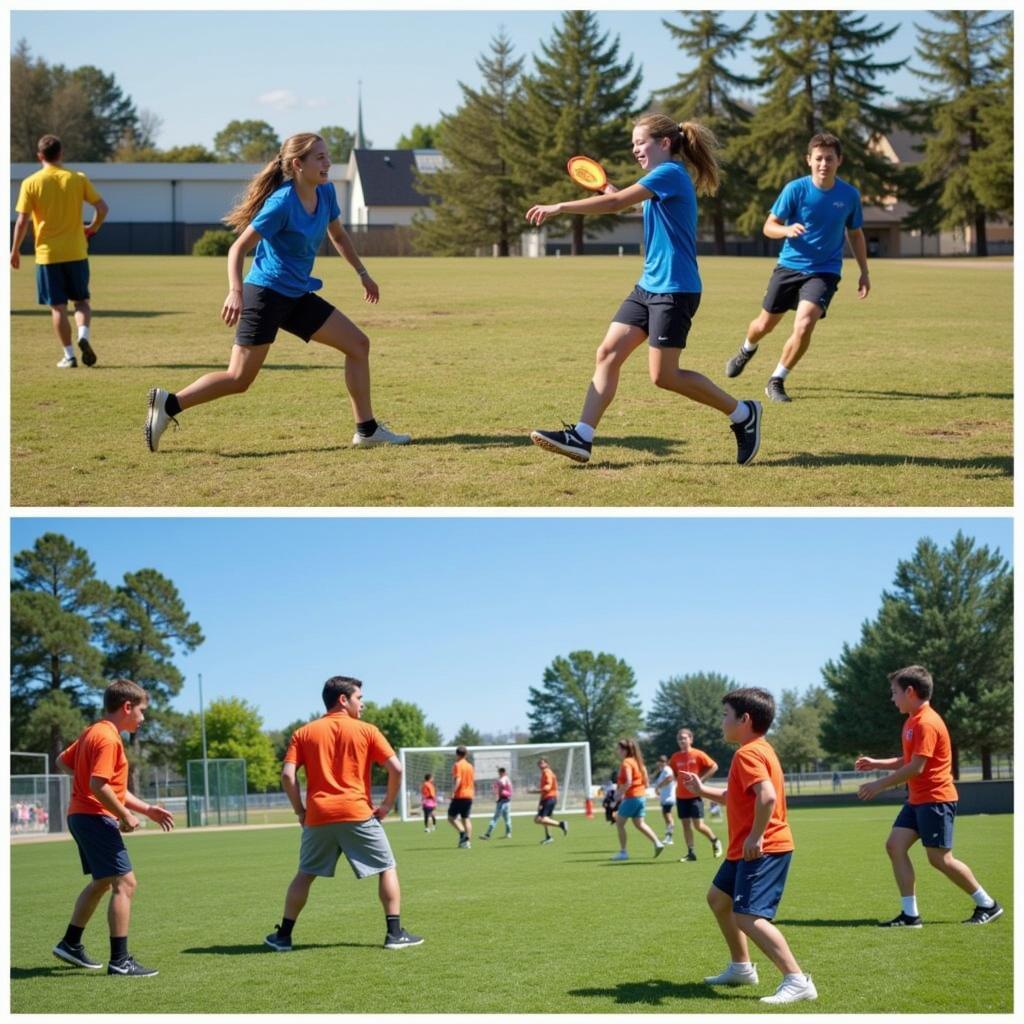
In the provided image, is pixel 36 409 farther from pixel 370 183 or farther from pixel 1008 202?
pixel 370 183

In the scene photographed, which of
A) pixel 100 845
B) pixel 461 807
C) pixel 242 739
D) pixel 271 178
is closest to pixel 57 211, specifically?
pixel 271 178

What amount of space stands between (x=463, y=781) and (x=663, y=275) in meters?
11.1

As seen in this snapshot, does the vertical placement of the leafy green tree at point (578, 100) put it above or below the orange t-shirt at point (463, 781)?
above

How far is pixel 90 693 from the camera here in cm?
7012

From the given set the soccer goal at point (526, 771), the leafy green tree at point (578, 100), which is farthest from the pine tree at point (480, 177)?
the soccer goal at point (526, 771)

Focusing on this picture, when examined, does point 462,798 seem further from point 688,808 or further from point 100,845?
point 100,845

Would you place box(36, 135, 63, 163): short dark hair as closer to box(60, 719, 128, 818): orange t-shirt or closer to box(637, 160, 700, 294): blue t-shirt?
box(637, 160, 700, 294): blue t-shirt

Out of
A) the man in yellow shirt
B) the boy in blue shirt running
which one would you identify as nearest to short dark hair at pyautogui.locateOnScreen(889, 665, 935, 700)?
the boy in blue shirt running

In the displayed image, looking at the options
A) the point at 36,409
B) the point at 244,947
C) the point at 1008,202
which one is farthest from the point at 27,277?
the point at 1008,202

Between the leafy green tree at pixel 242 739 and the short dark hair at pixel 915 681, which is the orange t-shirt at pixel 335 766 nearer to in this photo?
the short dark hair at pixel 915 681

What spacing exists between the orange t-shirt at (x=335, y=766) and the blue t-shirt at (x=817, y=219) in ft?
24.7

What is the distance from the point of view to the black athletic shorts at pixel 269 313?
993cm

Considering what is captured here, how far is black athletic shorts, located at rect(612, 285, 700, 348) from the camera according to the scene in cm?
914

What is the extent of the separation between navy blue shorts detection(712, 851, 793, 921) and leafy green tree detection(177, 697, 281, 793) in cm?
9106
